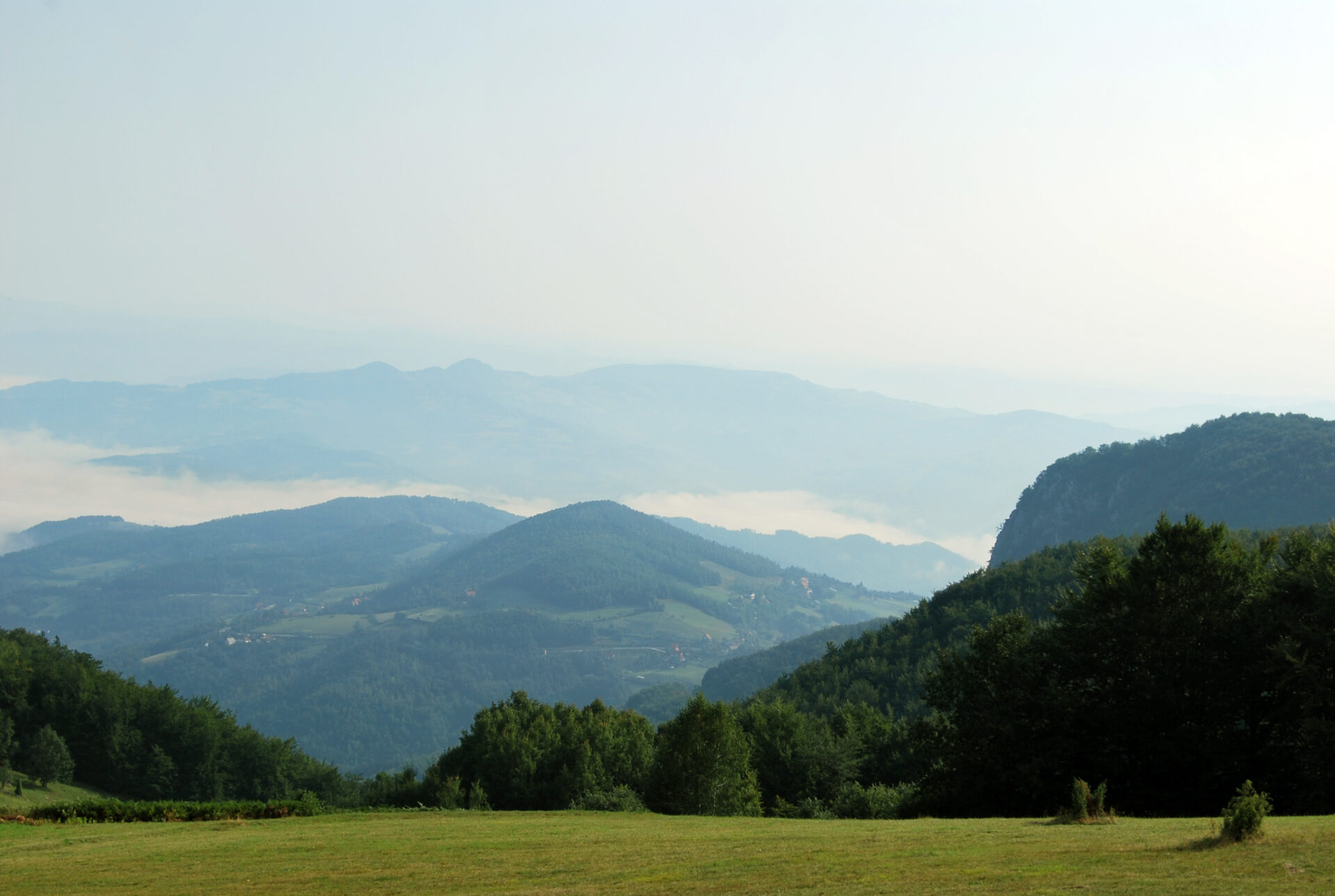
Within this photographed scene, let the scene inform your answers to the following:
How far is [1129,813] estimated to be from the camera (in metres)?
32.4

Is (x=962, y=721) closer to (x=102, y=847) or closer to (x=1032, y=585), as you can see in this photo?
(x=102, y=847)

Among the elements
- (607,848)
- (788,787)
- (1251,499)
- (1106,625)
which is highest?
(1251,499)

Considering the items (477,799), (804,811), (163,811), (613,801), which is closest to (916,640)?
(477,799)

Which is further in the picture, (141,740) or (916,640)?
(916,640)

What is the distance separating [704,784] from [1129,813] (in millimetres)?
23443

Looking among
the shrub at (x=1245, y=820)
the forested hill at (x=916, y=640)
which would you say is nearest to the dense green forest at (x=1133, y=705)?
the shrub at (x=1245, y=820)

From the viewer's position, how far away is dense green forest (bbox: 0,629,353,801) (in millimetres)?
98062

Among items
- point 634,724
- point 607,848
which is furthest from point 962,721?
point 634,724

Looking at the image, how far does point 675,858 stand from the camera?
22719mm

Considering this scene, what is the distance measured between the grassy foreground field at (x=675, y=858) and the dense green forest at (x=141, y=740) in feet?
A: 244

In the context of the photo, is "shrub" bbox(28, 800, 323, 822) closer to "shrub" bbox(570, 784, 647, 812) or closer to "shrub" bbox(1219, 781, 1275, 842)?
"shrub" bbox(570, 784, 647, 812)

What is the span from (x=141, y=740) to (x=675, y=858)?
100.0 meters

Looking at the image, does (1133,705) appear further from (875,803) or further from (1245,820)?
Answer: (1245,820)

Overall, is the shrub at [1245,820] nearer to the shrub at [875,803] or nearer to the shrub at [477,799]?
the shrub at [875,803]
